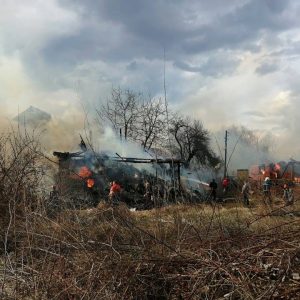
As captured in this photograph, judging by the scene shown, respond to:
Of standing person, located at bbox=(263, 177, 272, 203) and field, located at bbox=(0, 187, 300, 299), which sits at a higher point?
standing person, located at bbox=(263, 177, 272, 203)

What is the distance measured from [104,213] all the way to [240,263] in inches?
116

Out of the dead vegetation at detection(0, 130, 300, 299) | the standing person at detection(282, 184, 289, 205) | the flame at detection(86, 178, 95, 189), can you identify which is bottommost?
the dead vegetation at detection(0, 130, 300, 299)

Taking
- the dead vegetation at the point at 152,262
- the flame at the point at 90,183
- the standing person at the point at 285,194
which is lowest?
the dead vegetation at the point at 152,262

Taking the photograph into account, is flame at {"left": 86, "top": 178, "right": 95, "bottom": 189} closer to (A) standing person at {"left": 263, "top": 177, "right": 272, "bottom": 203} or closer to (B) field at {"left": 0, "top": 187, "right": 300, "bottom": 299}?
(A) standing person at {"left": 263, "top": 177, "right": 272, "bottom": 203}

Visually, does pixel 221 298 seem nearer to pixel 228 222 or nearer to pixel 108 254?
pixel 108 254

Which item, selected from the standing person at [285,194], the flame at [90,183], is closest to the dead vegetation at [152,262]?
the standing person at [285,194]

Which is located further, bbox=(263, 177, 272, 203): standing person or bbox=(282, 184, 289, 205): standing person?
bbox=(263, 177, 272, 203): standing person

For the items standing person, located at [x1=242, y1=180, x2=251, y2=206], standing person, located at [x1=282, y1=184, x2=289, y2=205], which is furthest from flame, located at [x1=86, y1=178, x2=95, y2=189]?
standing person, located at [x1=282, y1=184, x2=289, y2=205]

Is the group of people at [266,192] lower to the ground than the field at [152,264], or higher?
higher

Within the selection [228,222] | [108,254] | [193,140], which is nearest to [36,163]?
[228,222]

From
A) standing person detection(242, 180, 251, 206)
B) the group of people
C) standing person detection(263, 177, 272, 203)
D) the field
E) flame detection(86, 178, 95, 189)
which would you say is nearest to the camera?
the field

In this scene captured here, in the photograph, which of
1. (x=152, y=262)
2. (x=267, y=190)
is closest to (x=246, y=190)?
(x=267, y=190)

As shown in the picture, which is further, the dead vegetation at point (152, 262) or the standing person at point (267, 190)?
the standing person at point (267, 190)

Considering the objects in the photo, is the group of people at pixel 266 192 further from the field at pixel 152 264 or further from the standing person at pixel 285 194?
the field at pixel 152 264
